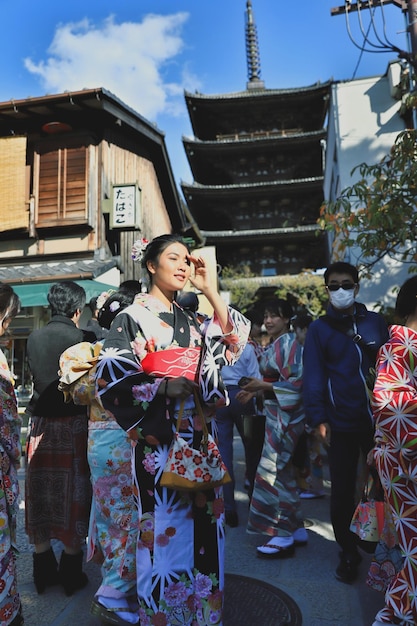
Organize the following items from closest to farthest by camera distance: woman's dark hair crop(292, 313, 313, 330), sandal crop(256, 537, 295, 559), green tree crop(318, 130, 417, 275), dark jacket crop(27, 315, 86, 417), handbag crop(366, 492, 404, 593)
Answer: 1. handbag crop(366, 492, 404, 593)
2. dark jacket crop(27, 315, 86, 417)
3. sandal crop(256, 537, 295, 559)
4. green tree crop(318, 130, 417, 275)
5. woman's dark hair crop(292, 313, 313, 330)

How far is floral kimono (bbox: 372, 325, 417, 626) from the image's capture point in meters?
1.70

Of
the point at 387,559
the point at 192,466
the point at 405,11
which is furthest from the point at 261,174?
the point at 192,466

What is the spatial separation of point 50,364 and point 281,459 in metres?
1.69

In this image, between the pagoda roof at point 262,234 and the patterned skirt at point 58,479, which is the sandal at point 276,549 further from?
the pagoda roof at point 262,234

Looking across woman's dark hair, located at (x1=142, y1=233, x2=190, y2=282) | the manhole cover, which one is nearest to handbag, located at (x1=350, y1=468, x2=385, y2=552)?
the manhole cover

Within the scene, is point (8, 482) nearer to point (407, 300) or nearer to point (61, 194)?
point (407, 300)

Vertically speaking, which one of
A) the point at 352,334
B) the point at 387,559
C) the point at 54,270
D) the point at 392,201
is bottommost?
the point at 387,559

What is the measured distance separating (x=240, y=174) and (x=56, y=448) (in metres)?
26.8

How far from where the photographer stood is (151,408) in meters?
1.74

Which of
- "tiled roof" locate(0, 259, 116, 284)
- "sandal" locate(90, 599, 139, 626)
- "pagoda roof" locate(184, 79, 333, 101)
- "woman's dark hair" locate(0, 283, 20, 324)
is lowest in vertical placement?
"sandal" locate(90, 599, 139, 626)

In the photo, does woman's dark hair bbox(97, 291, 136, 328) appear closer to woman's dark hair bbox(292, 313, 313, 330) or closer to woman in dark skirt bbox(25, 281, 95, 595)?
woman in dark skirt bbox(25, 281, 95, 595)

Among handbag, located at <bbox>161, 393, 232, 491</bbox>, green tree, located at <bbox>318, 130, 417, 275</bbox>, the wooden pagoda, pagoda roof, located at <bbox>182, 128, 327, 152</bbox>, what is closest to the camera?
handbag, located at <bbox>161, 393, 232, 491</bbox>

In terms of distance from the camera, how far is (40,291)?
24.9ft

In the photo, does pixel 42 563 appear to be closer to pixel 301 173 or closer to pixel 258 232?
pixel 258 232
